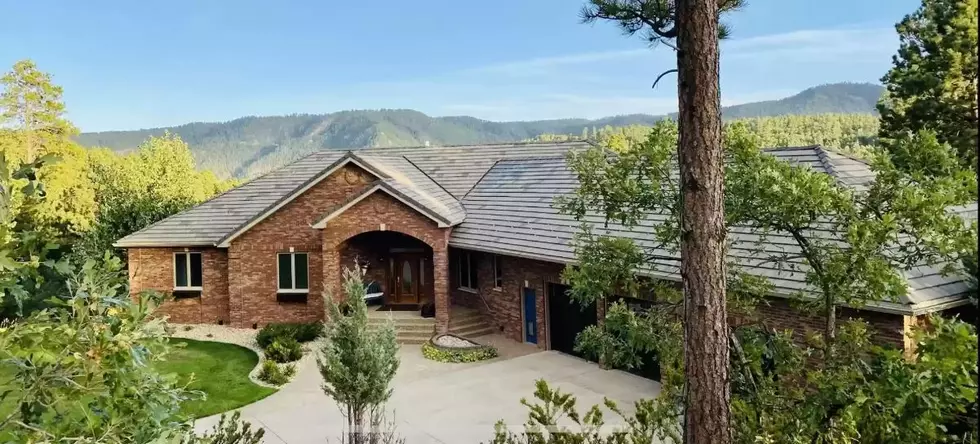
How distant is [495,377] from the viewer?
16.6m

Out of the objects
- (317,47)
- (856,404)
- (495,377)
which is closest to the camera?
(856,404)

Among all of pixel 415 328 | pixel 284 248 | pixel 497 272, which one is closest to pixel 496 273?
pixel 497 272

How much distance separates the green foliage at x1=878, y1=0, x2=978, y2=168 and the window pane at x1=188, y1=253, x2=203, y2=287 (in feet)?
81.4

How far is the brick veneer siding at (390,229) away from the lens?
20.7 meters

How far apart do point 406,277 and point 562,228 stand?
7164 mm

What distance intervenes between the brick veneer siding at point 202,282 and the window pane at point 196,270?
0.84ft

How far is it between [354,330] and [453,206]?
13736mm

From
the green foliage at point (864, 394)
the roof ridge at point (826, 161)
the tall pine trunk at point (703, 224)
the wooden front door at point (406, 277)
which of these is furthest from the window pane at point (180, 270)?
the tall pine trunk at point (703, 224)

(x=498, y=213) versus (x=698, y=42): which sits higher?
(x=698, y=42)

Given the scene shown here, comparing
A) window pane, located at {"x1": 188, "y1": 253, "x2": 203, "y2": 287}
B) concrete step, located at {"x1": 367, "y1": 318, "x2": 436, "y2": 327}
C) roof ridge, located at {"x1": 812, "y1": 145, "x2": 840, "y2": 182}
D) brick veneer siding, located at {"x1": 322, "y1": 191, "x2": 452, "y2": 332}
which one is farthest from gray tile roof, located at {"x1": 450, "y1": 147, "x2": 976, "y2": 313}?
window pane, located at {"x1": 188, "y1": 253, "x2": 203, "y2": 287}

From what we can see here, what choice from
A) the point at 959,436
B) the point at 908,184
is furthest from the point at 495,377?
the point at 959,436

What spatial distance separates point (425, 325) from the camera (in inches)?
827

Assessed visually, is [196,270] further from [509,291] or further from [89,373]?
[89,373]

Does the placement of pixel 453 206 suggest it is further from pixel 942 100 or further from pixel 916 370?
pixel 916 370
